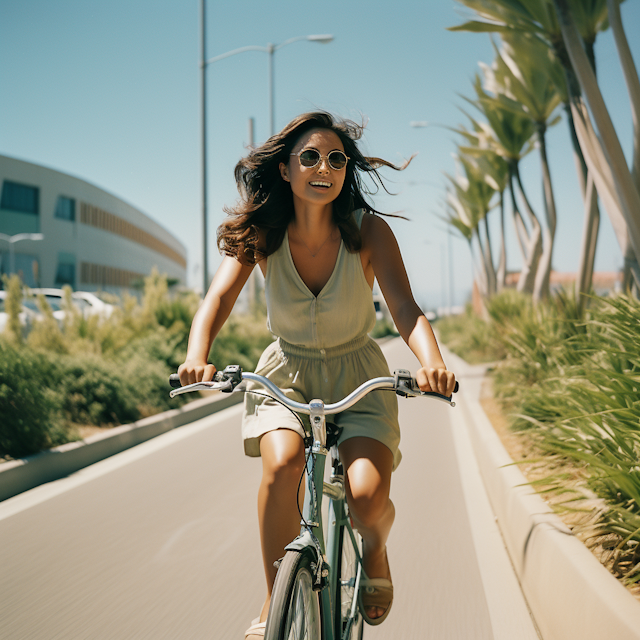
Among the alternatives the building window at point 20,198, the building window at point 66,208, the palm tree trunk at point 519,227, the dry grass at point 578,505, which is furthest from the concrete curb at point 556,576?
the building window at point 66,208

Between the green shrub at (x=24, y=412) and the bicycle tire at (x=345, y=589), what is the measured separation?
164 inches

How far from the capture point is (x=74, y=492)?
576 cm

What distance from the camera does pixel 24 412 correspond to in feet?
20.4

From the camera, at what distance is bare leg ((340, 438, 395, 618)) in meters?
2.45

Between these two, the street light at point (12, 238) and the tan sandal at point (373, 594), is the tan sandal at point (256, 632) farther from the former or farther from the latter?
the street light at point (12, 238)

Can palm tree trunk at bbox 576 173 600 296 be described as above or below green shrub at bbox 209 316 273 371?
above

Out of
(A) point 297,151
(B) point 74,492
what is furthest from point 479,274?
(A) point 297,151

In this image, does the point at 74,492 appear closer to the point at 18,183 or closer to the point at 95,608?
the point at 95,608

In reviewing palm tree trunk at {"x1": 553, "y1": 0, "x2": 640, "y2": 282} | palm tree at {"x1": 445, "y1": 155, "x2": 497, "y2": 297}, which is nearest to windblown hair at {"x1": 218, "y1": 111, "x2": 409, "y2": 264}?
palm tree trunk at {"x1": 553, "y1": 0, "x2": 640, "y2": 282}

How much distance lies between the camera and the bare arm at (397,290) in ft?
8.24

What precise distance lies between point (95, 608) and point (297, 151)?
8.22 ft

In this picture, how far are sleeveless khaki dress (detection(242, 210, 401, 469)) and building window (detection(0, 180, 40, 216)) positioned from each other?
5451cm

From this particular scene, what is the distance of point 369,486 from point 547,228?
576 inches

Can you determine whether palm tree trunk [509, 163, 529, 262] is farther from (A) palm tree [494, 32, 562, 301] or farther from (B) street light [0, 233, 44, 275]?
(B) street light [0, 233, 44, 275]
